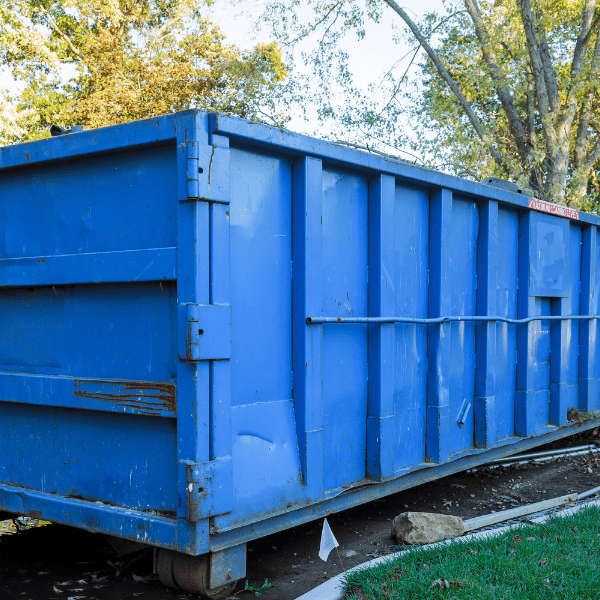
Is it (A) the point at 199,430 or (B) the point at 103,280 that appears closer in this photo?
(A) the point at 199,430

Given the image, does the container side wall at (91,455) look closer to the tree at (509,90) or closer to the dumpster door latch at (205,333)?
the dumpster door latch at (205,333)

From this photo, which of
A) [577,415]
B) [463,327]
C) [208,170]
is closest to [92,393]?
[208,170]

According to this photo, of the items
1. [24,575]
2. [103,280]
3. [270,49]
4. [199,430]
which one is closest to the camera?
[199,430]

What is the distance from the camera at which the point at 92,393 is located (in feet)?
11.3

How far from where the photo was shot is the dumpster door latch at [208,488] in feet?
9.86

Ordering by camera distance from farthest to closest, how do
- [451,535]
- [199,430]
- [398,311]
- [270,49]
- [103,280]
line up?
1. [270,49]
2. [398,311]
3. [451,535]
4. [103,280]
5. [199,430]

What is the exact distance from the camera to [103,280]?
11.2 ft

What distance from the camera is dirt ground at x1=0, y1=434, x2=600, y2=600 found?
3449 millimetres

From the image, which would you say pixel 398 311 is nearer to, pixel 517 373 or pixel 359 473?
pixel 359 473

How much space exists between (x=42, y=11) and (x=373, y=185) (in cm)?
1998

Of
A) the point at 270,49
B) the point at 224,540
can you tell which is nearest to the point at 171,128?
the point at 224,540

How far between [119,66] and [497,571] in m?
19.0

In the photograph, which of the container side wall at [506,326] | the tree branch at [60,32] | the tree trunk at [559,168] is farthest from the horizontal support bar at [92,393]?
the tree branch at [60,32]

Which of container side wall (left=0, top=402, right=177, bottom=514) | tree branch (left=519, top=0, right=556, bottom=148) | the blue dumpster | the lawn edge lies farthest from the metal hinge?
tree branch (left=519, top=0, right=556, bottom=148)
